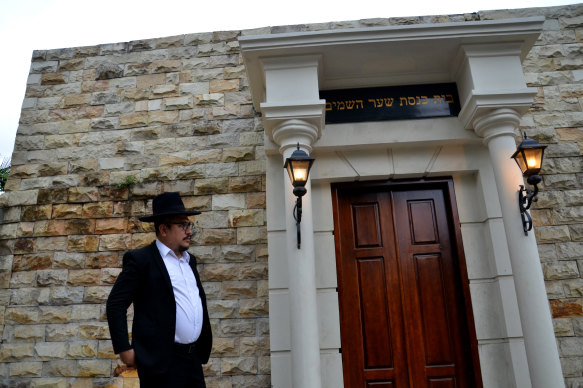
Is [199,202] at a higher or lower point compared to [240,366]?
higher

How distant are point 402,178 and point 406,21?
221 centimetres

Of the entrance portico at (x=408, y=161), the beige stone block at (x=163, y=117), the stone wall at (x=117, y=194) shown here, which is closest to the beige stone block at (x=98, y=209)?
the stone wall at (x=117, y=194)

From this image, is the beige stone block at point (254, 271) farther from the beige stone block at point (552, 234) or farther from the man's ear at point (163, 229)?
the beige stone block at point (552, 234)

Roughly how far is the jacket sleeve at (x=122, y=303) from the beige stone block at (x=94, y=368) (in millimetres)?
2275

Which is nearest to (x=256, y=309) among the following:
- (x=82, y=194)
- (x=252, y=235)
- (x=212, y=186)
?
(x=252, y=235)

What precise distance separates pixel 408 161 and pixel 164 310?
2875mm

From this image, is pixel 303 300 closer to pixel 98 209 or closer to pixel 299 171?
pixel 299 171

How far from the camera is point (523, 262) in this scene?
361 cm

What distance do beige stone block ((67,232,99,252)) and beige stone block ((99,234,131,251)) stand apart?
0.08 meters

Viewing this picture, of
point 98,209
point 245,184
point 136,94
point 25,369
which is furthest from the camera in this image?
point 136,94

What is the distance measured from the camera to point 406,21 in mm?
5281

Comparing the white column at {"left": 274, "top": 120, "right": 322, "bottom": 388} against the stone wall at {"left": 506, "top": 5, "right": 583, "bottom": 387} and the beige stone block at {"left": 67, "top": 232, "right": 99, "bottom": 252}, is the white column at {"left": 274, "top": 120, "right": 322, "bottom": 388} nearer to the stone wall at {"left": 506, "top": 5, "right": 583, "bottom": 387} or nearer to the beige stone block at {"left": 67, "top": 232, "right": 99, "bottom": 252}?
the beige stone block at {"left": 67, "top": 232, "right": 99, "bottom": 252}

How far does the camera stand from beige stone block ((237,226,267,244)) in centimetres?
469

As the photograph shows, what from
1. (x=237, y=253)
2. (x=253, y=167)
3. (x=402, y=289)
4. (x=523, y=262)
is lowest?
(x=402, y=289)
